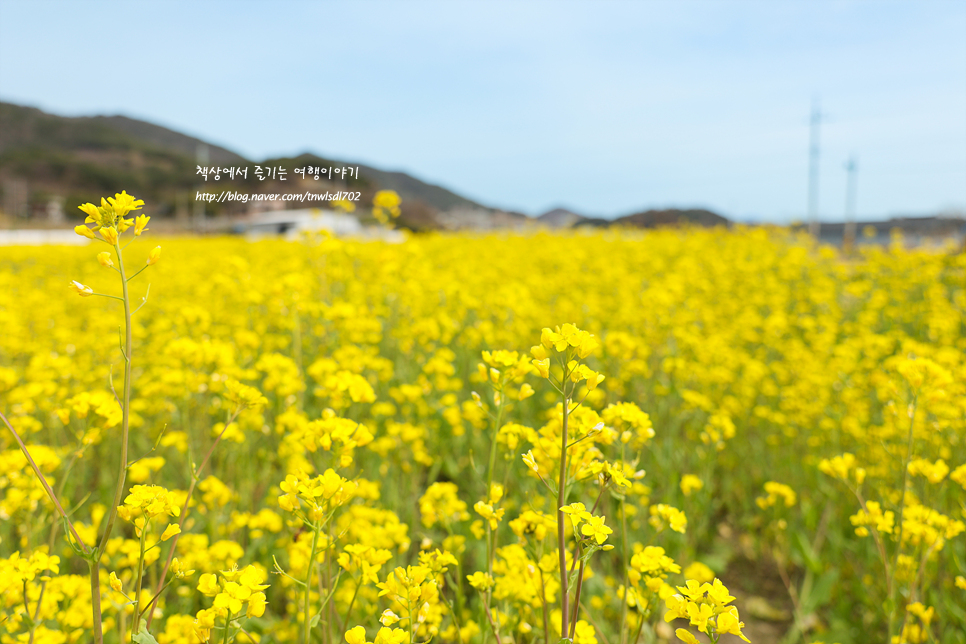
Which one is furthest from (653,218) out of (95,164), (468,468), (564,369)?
(95,164)

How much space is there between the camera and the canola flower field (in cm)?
132

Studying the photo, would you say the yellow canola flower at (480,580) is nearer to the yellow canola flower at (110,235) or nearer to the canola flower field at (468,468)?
the canola flower field at (468,468)

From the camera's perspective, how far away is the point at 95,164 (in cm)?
8350

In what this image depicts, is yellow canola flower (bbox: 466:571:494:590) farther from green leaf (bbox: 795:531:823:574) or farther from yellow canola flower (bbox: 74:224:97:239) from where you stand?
green leaf (bbox: 795:531:823:574)

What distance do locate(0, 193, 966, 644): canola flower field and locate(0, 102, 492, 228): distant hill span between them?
128ft

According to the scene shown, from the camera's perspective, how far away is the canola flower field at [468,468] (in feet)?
4.33

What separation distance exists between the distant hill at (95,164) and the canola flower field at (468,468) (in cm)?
3895

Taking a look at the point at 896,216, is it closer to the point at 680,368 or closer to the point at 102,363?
the point at 680,368

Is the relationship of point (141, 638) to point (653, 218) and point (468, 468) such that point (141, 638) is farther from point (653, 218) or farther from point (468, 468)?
point (653, 218)

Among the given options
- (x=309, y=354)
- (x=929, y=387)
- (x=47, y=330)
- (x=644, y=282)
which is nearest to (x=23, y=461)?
(x=309, y=354)

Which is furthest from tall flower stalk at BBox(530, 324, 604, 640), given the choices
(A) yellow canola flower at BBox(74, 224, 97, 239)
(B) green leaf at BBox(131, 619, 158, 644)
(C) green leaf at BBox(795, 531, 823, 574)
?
(C) green leaf at BBox(795, 531, 823, 574)

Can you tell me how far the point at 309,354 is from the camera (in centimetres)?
410

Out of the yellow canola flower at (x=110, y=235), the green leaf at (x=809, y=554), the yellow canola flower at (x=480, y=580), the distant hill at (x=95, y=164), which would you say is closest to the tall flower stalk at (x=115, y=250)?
the yellow canola flower at (x=110, y=235)

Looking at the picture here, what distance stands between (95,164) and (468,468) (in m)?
103
